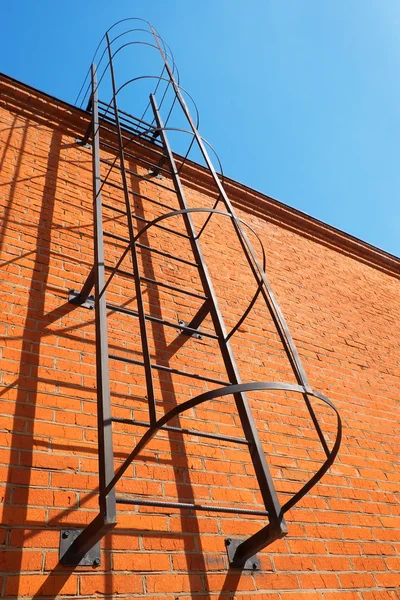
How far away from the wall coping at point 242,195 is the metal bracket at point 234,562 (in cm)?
331

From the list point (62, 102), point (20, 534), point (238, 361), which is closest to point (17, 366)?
point (20, 534)

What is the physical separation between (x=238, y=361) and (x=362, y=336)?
1.79m

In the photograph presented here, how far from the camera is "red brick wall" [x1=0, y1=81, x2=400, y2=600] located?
5.29ft

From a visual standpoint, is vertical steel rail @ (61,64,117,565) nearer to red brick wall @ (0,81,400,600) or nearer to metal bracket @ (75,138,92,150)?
red brick wall @ (0,81,400,600)

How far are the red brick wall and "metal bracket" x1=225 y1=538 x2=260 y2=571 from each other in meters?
0.03

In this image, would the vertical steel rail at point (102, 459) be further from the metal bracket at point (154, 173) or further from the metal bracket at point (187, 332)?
the metal bracket at point (154, 173)

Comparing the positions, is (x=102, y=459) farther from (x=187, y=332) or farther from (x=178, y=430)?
(x=187, y=332)

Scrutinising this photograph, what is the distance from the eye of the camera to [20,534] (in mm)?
1474

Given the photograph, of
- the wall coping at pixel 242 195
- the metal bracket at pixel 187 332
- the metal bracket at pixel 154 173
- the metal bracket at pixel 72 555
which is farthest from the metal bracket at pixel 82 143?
the metal bracket at pixel 72 555

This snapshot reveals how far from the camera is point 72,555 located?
149 cm

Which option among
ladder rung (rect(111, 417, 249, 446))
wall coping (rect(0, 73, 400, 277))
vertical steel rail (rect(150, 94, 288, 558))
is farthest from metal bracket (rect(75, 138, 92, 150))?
ladder rung (rect(111, 417, 249, 446))

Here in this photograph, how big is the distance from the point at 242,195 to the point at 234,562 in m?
3.70

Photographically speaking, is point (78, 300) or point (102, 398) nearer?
point (102, 398)

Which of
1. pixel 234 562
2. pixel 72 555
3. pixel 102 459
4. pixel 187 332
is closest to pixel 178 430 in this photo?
pixel 102 459
